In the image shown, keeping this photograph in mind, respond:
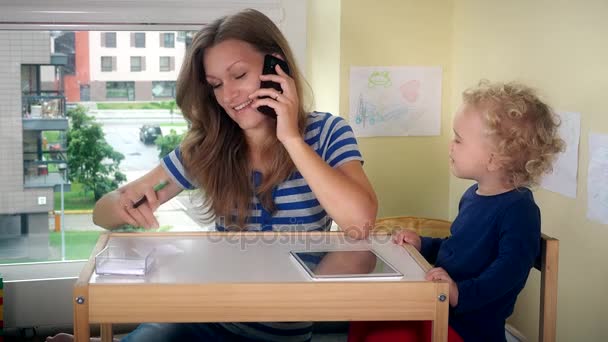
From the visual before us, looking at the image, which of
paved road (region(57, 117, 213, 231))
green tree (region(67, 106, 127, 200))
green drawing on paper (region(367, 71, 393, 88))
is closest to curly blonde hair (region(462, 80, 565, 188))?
green drawing on paper (region(367, 71, 393, 88))

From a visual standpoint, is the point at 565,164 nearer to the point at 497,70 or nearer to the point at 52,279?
the point at 497,70

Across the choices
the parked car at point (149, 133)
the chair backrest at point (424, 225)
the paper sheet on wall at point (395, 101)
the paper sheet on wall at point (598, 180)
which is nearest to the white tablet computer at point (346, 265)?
the paper sheet on wall at point (598, 180)

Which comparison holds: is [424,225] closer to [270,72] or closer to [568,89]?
[568,89]

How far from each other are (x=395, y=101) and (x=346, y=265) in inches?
64.4

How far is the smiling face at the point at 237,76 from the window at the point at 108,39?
124cm

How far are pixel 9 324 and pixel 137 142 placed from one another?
853 mm

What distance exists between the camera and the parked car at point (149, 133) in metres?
3.06

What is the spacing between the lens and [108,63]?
2.98 m

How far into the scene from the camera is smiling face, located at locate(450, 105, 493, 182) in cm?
175

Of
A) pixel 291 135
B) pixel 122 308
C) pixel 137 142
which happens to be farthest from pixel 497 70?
pixel 122 308

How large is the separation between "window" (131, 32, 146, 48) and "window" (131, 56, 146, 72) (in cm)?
5

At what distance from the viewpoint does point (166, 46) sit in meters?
3.02

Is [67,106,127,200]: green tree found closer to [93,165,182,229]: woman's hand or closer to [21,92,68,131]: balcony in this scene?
[21,92,68,131]: balcony

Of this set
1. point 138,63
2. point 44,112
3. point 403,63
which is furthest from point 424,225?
point 44,112
